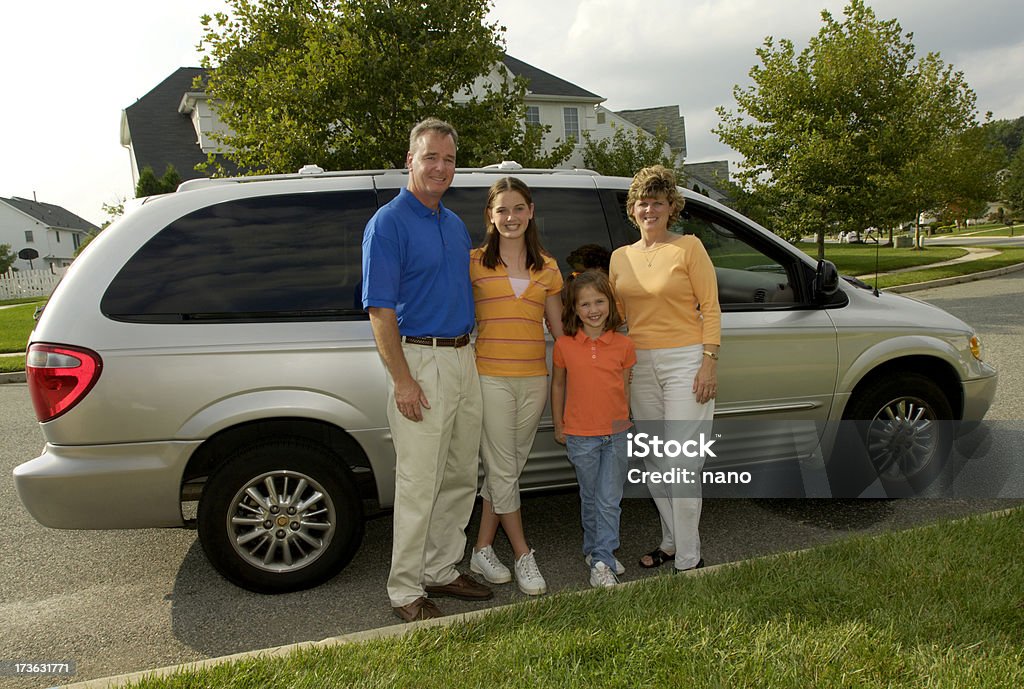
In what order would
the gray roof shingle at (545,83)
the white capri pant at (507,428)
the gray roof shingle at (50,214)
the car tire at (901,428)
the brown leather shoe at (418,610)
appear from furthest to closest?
the gray roof shingle at (50,214) < the gray roof shingle at (545,83) < the car tire at (901,428) < the white capri pant at (507,428) < the brown leather shoe at (418,610)

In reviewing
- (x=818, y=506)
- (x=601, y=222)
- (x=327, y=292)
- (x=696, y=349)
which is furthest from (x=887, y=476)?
(x=327, y=292)

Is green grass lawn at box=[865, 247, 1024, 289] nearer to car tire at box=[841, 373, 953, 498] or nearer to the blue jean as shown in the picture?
car tire at box=[841, 373, 953, 498]

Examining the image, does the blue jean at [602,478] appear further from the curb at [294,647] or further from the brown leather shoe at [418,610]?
the brown leather shoe at [418,610]

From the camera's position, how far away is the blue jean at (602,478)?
3.62m

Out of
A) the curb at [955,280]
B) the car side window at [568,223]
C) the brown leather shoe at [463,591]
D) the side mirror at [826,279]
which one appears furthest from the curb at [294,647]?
the curb at [955,280]

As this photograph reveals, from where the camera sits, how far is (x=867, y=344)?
4.39m

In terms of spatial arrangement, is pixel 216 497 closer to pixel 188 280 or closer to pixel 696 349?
pixel 188 280

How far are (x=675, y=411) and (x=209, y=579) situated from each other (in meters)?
2.52

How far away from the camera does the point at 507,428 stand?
137 inches

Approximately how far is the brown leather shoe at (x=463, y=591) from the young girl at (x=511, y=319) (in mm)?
180

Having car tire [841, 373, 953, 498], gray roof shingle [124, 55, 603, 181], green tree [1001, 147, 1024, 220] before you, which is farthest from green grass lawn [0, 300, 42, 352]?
green tree [1001, 147, 1024, 220]

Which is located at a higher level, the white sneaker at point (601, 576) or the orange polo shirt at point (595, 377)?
the orange polo shirt at point (595, 377)

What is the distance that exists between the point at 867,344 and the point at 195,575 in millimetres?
3916

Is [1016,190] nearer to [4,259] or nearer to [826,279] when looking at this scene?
[4,259]
